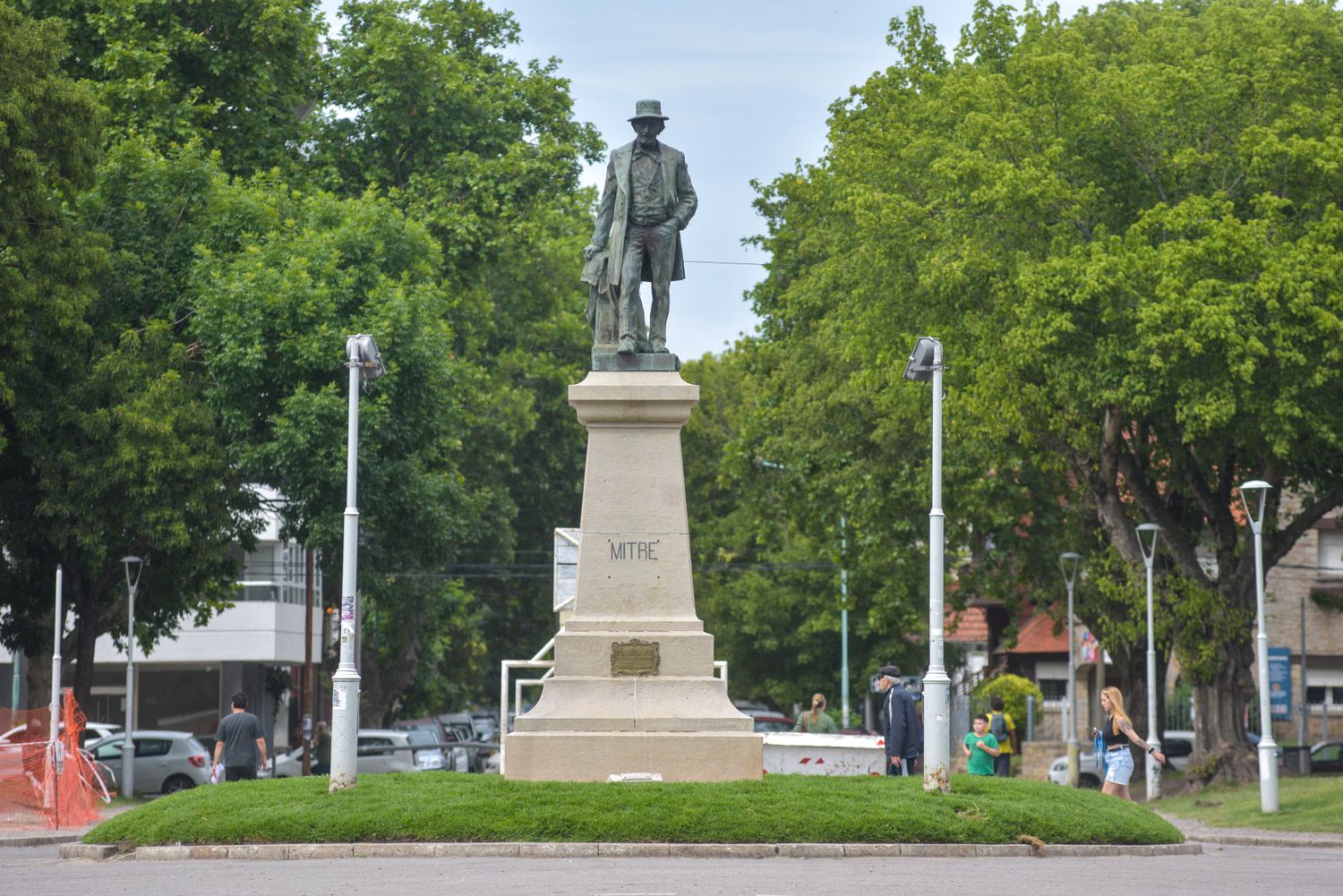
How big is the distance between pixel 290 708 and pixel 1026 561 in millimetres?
28020

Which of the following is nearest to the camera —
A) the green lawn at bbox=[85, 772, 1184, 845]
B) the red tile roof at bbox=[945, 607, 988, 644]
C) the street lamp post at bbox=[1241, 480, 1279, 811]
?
the green lawn at bbox=[85, 772, 1184, 845]

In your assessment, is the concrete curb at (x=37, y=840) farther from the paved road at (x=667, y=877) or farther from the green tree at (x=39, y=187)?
the green tree at (x=39, y=187)

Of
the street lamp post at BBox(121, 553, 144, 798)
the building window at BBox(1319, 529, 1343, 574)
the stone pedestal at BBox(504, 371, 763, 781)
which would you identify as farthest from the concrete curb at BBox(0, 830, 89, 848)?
the building window at BBox(1319, 529, 1343, 574)

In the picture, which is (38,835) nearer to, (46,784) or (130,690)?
(46,784)

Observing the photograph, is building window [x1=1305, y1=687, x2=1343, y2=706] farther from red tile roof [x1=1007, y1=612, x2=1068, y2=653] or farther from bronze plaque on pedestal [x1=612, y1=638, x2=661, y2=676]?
bronze plaque on pedestal [x1=612, y1=638, x2=661, y2=676]

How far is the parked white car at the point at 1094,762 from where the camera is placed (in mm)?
38750

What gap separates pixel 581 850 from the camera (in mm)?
15812

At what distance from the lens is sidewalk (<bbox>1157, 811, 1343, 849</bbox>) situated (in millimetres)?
23094

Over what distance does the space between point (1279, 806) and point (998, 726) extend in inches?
174

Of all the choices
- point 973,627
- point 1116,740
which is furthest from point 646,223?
point 973,627

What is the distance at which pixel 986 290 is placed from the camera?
31859 millimetres

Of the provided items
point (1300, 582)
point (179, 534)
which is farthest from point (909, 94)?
point (1300, 582)

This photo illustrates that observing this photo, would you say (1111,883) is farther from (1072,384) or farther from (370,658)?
(370,658)

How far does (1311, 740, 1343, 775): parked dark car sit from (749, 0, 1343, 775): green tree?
810 centimetres
